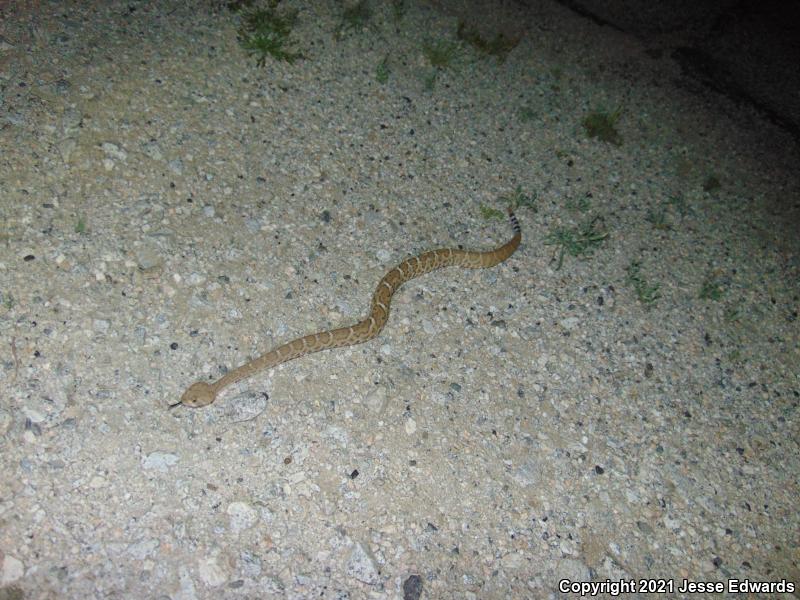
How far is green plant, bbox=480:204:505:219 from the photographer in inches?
301

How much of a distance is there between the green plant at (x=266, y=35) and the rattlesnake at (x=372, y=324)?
3645 mm

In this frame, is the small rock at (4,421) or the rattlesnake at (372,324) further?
the rattlesnake at (372,324)

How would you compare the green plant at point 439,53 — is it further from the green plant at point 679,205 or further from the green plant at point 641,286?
the green plant at point 641,286

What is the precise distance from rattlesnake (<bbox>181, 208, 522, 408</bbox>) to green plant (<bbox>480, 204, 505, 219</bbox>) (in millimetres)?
134

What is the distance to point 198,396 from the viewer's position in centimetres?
510

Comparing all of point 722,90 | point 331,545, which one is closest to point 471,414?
point 331,545

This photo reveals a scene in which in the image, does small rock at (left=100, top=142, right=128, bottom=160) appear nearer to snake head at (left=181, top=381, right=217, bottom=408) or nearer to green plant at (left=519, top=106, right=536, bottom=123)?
snake head at (left=181, top=381, right=217, bottom=408)

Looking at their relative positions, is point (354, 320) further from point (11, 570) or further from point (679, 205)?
point (679, 205)

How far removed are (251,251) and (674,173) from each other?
22.2 feet

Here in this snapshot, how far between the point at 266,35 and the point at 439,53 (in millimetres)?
2673

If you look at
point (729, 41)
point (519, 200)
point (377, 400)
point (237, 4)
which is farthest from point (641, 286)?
point (729, 41)

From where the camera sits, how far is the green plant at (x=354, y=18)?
28.4 ft

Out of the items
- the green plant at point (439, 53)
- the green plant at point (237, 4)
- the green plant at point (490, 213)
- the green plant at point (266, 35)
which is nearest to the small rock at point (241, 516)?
the green plant at point (490, 213)

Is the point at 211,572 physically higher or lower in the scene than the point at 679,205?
lower
